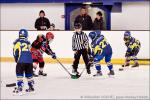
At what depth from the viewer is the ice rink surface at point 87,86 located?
692cm

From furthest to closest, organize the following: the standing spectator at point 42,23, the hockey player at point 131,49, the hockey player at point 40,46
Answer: the standing spectator at point 42,23
the hockey player at point 131,49
the hockey player at point 40,46

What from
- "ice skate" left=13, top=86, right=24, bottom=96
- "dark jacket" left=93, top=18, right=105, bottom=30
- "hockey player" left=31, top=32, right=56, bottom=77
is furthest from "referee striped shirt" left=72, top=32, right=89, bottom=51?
"dark jacket" left=93, top=18, right=105, bottom=30

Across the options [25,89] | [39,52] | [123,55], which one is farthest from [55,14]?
[25,89]

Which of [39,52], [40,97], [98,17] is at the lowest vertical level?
[40,97]

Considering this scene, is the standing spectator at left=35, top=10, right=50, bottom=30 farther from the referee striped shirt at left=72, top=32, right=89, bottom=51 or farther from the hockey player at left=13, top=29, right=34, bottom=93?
the hockey player at left=13, top=29, right=34, bottom=93

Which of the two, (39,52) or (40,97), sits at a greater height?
(39,52)

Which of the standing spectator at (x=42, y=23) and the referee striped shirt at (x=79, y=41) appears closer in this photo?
the referee striped shirt at (x=79, y=41)

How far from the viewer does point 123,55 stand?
12195mm

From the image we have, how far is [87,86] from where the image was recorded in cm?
796

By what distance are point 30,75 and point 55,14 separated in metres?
7.56

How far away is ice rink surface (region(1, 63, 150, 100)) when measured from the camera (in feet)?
22.7

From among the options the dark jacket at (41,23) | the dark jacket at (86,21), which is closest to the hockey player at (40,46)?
the dark jacket at (86,21)

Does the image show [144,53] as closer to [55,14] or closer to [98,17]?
[98,17]

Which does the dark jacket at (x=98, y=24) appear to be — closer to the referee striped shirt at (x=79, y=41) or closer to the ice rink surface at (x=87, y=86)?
the ice rink surface at (x=87, y=86)
